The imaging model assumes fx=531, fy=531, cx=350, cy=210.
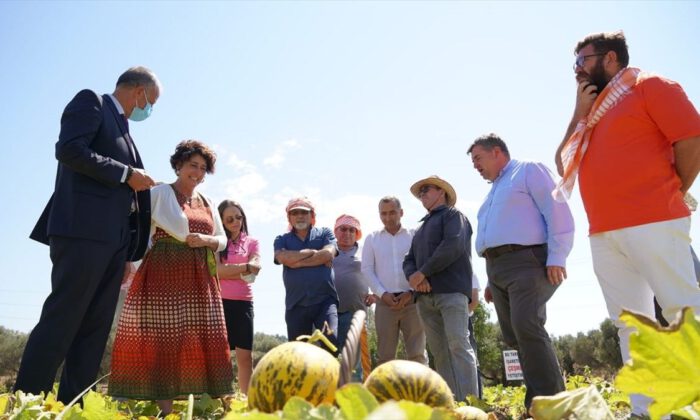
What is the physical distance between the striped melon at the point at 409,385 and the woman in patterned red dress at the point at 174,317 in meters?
2.76

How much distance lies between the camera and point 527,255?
3365mm

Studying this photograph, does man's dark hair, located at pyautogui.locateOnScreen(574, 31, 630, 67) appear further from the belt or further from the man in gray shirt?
the man in gray shirt

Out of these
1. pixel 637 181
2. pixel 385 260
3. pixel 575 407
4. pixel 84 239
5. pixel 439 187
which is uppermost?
pixel 439 187

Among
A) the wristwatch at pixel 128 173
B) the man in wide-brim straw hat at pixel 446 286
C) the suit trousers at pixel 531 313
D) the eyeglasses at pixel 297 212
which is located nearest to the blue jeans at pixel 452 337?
the man in wide-brim straw hat at pixel 446 286

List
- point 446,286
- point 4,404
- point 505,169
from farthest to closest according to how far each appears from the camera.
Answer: point 446,286
point 505,169
point 4,404

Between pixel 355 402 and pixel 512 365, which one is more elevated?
pixel 355 402

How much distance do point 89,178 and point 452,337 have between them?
271 centimetres

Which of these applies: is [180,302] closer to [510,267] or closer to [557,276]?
[510,267]

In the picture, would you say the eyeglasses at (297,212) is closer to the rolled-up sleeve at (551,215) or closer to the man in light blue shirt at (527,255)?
the man in light blue shirt at (527,255)

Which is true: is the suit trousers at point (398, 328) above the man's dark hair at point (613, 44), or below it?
below

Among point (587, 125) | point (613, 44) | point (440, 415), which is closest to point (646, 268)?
point (587, 125)

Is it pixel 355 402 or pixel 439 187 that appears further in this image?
pixel 439 187

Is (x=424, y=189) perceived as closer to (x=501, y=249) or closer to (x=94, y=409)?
(x=501, y=249)

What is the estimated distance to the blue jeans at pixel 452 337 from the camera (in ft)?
12.9
